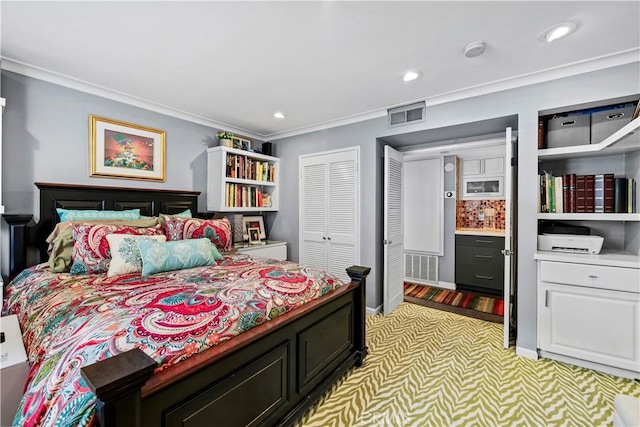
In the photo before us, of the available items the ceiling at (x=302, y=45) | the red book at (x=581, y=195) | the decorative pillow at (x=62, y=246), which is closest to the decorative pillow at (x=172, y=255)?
the decorative pillow at (x=62, y=246)

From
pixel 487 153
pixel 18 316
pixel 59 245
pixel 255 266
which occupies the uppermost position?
pixel 487 153

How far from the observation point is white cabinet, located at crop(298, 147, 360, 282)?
350 centimetres

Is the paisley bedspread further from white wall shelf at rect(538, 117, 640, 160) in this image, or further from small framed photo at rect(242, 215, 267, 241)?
white wall shelf at rect(538, 117, 640, 160)

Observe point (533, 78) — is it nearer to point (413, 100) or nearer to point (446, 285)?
point (413, 100)

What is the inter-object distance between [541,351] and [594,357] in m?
0.33

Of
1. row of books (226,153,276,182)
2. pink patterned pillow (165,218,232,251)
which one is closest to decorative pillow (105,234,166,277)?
pink patterned pillow (165,218,232,251)

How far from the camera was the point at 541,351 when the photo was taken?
240 centimetres

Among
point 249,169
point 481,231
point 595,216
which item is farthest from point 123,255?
point 481,231

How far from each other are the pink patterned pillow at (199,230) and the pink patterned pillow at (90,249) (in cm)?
46

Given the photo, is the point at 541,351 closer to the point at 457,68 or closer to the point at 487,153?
the point at 457,68

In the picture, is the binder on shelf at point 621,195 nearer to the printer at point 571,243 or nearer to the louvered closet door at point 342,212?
the printer at point 571,243

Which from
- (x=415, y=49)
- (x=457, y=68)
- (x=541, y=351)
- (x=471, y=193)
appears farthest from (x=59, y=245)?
(x=471, y=193)

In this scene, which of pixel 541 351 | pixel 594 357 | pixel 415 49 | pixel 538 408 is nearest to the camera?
pixel 538 408

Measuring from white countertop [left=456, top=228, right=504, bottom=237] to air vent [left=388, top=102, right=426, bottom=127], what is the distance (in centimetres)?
219
